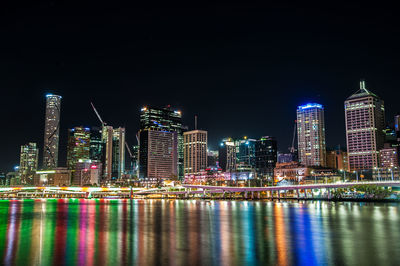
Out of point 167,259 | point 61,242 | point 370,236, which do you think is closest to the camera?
point 167,259

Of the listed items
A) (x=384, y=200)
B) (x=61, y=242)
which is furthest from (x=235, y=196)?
(x=61, y=242)

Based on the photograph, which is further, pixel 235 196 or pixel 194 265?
pixel 235 196

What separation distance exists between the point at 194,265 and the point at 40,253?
41.0 feet

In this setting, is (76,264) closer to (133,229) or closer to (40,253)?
(40,253)

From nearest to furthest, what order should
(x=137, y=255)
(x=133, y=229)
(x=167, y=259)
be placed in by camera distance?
(x=167, y=259) < (x=137, y=255) < (x=133, y=229)

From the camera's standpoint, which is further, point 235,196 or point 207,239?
→ point 235,196

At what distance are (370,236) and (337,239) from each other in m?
4.51

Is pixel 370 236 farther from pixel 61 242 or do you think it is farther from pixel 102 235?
pixel 61 242

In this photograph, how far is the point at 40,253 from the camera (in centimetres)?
2850

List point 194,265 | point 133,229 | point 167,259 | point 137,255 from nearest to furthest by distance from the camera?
point 194,265
point 167,259
point 137,255
point 133,229

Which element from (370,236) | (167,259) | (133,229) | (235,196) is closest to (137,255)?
(167,259)

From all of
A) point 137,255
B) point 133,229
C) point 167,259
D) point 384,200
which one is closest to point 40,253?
point 137,255

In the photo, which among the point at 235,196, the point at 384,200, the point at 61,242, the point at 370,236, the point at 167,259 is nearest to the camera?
the point at 167,259

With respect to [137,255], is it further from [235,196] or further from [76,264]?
[235,196]
